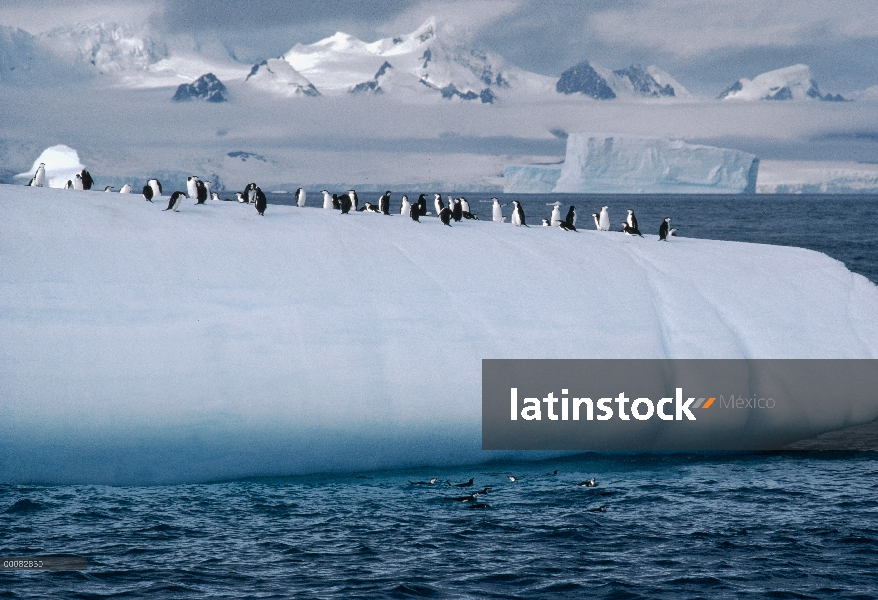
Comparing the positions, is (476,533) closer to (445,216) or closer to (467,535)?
(467,535)

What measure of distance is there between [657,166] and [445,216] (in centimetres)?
14125

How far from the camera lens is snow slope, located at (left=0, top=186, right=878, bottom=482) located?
38.8 feet

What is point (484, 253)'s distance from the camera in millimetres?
15617

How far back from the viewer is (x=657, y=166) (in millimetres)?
152500

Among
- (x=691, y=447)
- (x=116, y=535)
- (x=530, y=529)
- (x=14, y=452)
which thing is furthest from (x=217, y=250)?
(x=691, y=447)

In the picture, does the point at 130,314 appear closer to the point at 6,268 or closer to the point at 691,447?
the point at 6,268

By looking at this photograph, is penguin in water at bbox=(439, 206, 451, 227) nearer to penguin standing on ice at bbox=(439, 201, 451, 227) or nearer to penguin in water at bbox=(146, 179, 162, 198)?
penguin standing on ice at bbox=(439, 201, 451, 227)

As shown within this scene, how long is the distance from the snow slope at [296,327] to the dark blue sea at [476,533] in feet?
Answer: 1.64

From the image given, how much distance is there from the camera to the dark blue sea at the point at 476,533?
929 centimetres

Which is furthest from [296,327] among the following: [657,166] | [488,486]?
[657,166]

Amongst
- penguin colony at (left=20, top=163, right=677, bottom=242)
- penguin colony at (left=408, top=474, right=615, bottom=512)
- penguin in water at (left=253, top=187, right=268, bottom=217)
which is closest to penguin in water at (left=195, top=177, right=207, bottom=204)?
penguin colony at (left=20, top=163, right=677, bottom=242)

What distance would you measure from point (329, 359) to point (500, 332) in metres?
2.60

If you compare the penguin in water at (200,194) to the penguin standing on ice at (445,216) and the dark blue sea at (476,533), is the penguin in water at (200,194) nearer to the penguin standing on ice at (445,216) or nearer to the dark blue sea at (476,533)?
the penguin standing on ice at (445,216)
